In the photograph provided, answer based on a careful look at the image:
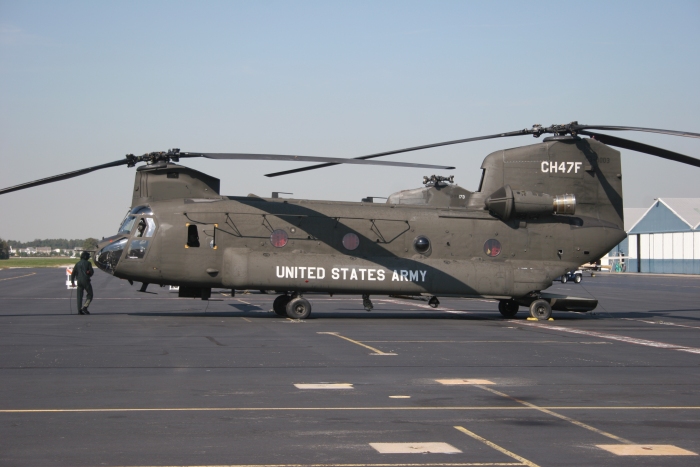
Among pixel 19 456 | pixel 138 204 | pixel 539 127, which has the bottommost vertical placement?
pixel 19 456

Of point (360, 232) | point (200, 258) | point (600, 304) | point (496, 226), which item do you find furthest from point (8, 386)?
point (600, 304)

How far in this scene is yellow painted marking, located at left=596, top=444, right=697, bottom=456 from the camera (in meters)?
7.06

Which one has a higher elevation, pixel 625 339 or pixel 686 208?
pixel 686 208

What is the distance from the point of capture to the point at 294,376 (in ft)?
37.7

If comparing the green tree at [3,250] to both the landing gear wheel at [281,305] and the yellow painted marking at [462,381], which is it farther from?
the yellow painted marking at [462,381]

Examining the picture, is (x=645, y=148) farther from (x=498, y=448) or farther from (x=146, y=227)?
(x=498, y=448)

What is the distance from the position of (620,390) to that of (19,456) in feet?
25.5

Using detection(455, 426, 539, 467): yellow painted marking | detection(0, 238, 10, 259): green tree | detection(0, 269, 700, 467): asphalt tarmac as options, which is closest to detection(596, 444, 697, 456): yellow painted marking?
detection(0, 269, 700, 467): asphalt tarmac

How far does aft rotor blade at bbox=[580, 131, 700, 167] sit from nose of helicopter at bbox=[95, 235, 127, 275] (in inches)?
550

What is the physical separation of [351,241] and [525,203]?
5.49 metres

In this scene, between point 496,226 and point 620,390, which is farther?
point 496,226

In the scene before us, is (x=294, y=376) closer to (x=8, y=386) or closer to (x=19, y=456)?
(x=8, y=386)

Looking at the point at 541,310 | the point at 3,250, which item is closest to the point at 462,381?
the point at 541,310

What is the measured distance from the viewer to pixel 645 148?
21.1 meters
